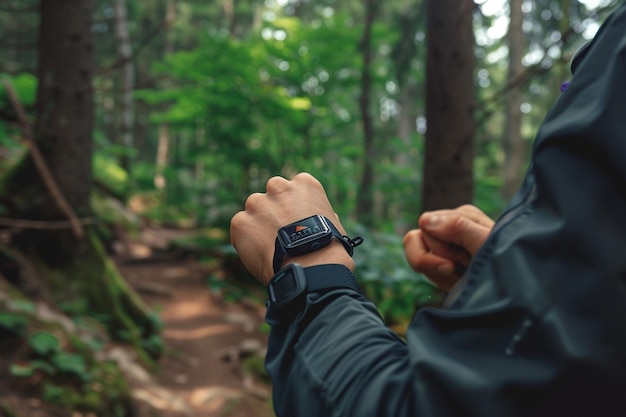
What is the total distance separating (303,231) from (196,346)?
5935 mm

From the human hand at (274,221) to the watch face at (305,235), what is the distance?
19mm

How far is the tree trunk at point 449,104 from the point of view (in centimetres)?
352

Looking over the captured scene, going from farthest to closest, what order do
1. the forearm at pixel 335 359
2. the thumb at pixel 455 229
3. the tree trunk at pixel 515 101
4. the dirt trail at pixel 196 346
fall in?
the tree trunk at pixel 515 101 < the dirt trail at pixel 196 346 < the thumb at pixel 455 229 < the forearm at pixel 335 359

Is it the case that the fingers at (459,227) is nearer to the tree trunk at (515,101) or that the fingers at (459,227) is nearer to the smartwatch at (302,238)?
the smartwatch at (302,238)

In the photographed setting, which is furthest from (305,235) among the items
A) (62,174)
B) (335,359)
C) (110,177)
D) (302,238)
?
(110,177)

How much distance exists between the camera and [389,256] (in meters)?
3.92

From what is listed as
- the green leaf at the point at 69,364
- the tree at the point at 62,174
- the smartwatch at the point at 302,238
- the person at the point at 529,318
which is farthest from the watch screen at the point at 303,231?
the tree at the point at 62,174

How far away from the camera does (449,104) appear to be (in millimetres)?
3602

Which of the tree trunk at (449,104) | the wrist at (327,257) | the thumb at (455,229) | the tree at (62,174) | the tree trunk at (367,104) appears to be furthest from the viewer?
the tree trunk at (367,104)

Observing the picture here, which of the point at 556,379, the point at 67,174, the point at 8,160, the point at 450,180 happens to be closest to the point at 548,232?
the point at 556,379

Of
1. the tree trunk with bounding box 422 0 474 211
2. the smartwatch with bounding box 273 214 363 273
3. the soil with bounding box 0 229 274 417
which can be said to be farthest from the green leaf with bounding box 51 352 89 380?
the smartwatch with bounding box 273 214 363 273

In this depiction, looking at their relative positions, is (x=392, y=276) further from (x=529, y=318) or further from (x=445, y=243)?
(x=529, y=318)

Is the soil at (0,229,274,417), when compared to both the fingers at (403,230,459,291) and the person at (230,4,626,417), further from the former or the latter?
the person at (230,4,626,417)

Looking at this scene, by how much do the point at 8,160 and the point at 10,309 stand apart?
3501 millimetres
